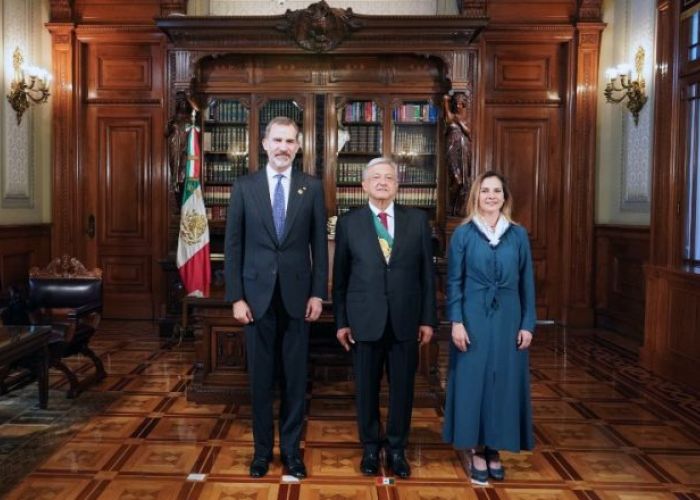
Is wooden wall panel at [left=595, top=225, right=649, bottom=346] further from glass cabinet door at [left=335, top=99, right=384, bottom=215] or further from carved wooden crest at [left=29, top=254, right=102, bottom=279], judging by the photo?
carved wooden crest at [left=29, top=254, right=102, bottom=279]

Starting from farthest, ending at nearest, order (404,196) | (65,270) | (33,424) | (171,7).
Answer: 1. (404,196)
2. (171,7)
3. (65,270)
4. (33,424)

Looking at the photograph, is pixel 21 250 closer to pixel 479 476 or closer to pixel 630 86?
pixel 479 476

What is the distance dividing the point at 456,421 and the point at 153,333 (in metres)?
4.45

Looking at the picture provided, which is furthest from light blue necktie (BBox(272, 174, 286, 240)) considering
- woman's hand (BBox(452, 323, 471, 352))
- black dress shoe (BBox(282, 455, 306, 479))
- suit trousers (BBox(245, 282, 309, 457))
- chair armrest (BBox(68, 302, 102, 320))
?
chair armrest (BBox(68, 302, 102, 320))

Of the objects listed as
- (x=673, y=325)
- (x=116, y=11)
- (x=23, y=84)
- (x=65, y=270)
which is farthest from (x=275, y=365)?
(x=116, y=11)

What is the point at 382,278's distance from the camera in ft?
9.66

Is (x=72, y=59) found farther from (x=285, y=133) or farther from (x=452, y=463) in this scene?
(x=452, y=463)

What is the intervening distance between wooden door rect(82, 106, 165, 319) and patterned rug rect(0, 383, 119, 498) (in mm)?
2830

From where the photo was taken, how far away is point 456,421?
299 centimetres

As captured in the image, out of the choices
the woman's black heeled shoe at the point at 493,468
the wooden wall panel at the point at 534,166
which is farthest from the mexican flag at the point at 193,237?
the woman's black heeled shoe at the point at 493,468

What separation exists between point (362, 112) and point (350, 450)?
447 cm

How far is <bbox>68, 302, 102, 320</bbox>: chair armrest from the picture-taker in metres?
4.39

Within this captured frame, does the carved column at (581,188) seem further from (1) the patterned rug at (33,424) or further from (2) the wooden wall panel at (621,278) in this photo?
(1) the patterned rug at (33,424)

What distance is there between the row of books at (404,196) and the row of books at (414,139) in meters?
0.42
